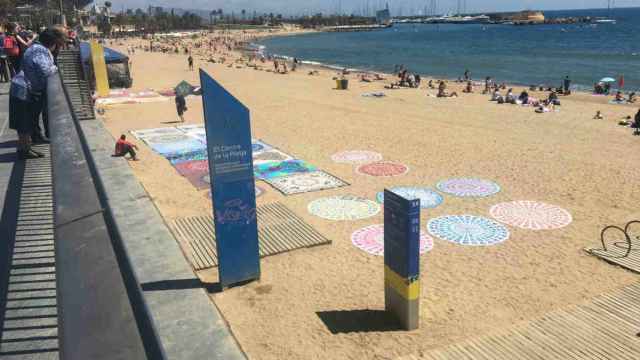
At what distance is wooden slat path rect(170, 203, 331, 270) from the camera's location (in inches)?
311

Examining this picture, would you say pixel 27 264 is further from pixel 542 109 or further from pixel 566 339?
pixel 542 109

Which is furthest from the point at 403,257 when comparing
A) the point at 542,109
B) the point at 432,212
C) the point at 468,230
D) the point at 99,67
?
the point at 542,109

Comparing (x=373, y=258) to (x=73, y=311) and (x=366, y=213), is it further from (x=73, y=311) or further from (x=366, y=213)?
(x=73, y=311)

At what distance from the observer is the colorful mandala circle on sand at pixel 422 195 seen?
10537 mm

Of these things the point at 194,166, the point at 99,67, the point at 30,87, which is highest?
the point at 30,87

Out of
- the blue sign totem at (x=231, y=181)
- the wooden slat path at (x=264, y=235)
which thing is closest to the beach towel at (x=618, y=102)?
the wooden slat path at (x=264, y=235)

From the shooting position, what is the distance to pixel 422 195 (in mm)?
11094

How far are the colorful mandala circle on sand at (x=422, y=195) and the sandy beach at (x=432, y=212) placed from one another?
203mm

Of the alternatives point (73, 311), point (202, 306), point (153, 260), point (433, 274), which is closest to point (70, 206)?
point (73, 311)

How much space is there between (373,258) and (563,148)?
1006 centimetres

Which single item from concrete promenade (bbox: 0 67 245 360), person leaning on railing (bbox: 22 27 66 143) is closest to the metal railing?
concrete promenade (bbox: 0 67 245 360)

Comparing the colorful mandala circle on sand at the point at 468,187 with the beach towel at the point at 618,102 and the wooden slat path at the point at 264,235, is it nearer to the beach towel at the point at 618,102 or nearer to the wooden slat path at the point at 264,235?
the wooden slat path at the point at 264,235

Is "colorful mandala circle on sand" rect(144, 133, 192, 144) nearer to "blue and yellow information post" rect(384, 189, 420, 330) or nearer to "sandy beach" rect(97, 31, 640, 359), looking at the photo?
"sandy beach" rect(97, 31, 640, 359)

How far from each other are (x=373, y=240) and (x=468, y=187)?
12.7 feet
